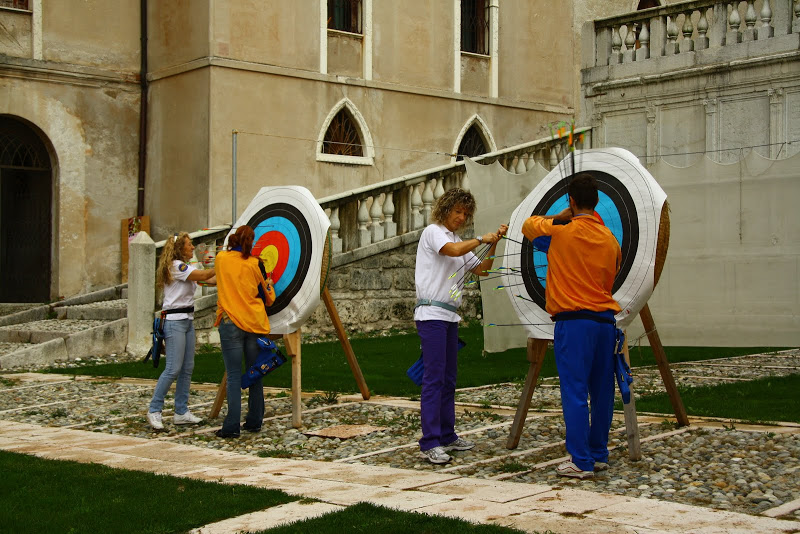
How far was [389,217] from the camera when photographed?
19.5 meters

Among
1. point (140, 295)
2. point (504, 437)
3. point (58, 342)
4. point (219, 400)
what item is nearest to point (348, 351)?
point (219, 400)

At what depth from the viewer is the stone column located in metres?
16.8

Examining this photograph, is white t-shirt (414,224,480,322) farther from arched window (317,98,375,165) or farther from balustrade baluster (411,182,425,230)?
arched window (317,98,375,165)

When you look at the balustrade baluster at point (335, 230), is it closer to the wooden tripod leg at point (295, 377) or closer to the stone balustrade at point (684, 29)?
the stone balustrade at point (684, 29)

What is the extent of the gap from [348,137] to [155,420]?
1449 cm

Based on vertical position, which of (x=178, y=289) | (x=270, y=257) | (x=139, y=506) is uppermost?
(x=270, y=257)

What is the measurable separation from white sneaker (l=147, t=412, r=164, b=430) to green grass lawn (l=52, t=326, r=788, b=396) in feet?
8.60

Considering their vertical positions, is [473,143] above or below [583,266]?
above

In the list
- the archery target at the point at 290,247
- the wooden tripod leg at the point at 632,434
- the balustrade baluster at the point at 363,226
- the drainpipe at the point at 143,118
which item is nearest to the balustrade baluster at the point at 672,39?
the balustrade baluster at the point at 363,226

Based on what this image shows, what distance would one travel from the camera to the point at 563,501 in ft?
20.4

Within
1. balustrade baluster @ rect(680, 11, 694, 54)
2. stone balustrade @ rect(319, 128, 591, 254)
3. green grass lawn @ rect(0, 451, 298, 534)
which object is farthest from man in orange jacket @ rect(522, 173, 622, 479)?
stone balustrade @ rect(319, 128, 591, 254)

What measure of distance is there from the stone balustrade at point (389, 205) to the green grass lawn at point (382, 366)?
2.30m

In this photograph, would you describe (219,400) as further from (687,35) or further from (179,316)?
(687,35)

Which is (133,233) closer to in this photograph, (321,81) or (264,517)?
(321,81)
